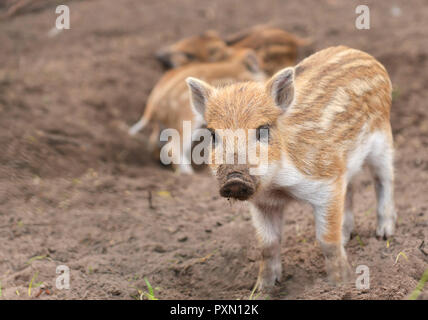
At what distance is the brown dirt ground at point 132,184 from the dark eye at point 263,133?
24.6 inches

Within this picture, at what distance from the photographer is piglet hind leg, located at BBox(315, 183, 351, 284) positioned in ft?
11.0

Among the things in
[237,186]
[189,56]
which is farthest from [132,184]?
[189,56]

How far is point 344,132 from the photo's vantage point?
345 cm

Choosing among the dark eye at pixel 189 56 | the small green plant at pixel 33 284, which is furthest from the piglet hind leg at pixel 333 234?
the dark eye at pixel 189 56

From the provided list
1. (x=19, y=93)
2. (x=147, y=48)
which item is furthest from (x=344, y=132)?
(x=147, y=48)

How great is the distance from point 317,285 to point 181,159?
3.10 meters

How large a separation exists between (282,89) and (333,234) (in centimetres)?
92

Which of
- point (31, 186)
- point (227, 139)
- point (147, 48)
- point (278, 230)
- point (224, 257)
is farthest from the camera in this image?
A: point (147, 48)

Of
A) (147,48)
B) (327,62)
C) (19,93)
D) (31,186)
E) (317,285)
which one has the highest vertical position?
(147,48)

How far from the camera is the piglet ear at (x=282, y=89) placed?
10.5 ft

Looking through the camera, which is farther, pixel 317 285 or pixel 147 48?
pixel 147 48

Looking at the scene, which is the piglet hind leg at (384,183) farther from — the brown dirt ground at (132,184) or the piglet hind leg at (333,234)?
the piglet hind leg at (333,234)

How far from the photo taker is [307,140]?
3.31 meters

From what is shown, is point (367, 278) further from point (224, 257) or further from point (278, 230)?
point (224, 257)
